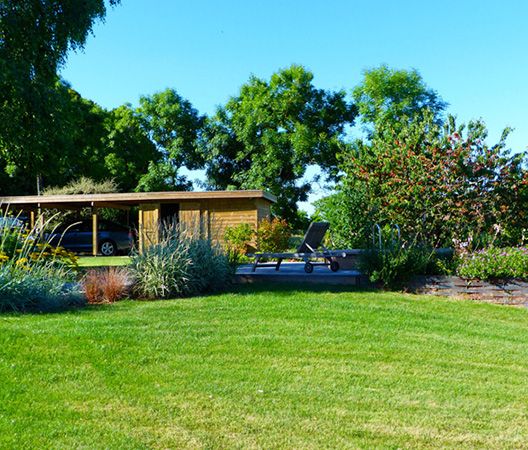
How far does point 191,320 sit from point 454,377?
3016 millimetres

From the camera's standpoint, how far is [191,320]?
6168 mm

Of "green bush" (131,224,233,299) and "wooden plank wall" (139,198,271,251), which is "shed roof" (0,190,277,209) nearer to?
"wooden plank wall" (139,198,271,251)

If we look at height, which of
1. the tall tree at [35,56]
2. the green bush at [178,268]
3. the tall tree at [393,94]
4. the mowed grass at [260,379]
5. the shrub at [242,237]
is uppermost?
the tall tree at [393,94]

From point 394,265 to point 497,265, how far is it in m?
1.60

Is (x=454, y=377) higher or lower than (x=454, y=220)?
lower

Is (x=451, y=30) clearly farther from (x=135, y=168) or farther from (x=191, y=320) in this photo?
(x=135, y=168)

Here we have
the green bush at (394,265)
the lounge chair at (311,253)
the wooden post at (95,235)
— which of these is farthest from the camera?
the wooden post at (95,235)

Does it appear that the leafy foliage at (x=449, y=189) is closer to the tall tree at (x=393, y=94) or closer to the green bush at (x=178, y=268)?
the green bush at (x=178, y=268)

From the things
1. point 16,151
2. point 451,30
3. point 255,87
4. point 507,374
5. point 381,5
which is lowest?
point 507,374

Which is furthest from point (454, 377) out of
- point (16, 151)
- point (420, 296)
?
point (16, 151)

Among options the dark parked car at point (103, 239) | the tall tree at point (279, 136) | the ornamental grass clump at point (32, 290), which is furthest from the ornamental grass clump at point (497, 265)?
the tall tree at point (279, 136)

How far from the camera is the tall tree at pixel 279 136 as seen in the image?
25.7m

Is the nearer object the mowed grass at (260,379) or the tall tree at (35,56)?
the mowed grass at (260,379)

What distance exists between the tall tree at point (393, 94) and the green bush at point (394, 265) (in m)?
20.4
